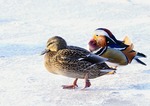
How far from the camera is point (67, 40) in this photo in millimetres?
7641

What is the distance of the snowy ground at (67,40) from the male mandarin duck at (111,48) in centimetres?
19

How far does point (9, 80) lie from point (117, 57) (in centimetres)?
132

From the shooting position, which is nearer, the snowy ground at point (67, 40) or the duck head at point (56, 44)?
the snowy ground at point (67, 40)

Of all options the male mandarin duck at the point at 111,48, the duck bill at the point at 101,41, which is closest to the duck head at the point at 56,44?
the male mandarin duck at the point at 111,48

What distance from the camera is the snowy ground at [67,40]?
4.77m

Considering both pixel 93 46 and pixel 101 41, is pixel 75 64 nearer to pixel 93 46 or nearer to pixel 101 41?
pixel 93 46

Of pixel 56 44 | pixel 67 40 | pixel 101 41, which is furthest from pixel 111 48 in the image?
pixel 67 40

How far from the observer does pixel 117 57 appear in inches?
220

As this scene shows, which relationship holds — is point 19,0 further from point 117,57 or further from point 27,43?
point 117,57

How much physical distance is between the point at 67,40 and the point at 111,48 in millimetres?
2058

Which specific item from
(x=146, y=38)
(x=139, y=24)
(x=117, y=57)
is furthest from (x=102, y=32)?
(x=139, y=24)

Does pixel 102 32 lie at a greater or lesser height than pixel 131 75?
greater

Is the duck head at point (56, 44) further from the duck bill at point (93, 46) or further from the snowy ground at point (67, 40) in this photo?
the duck bill at point (93, 46)

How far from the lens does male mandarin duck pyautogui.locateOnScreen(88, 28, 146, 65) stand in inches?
220
